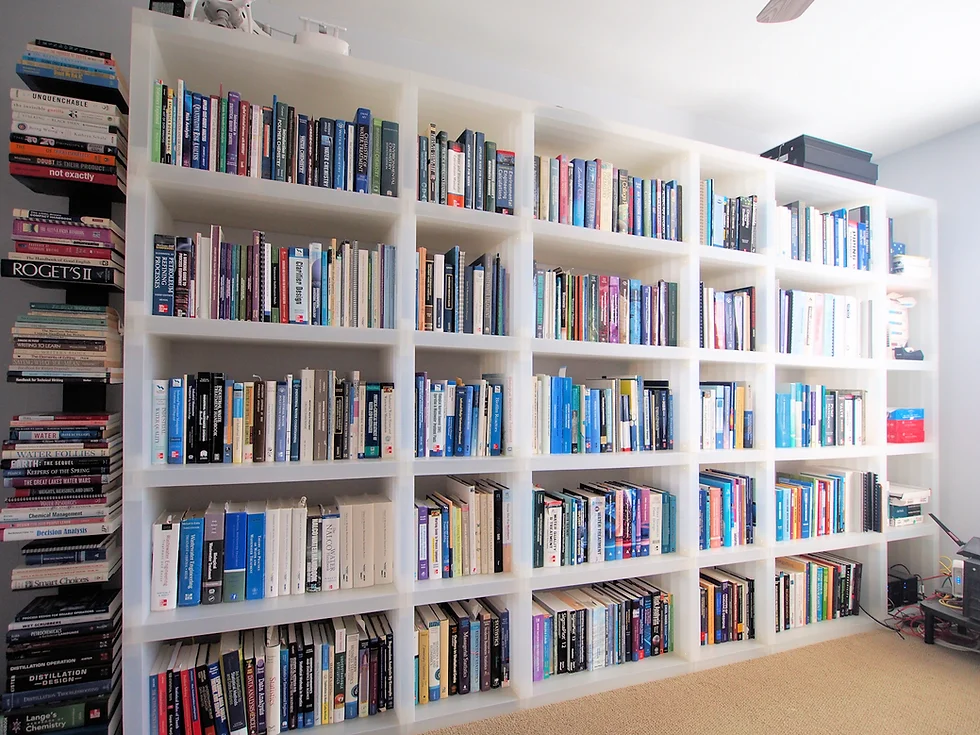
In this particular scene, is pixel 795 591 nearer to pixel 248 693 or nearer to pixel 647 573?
pixel 647 573

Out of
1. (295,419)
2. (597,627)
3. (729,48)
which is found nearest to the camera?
(295,419)

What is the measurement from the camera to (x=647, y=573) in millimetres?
1904

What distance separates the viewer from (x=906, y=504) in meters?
2.46

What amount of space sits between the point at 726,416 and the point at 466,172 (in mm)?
1402

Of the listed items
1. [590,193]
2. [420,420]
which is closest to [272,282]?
[420,420]

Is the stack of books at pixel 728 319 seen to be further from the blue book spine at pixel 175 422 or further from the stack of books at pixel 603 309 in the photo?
the blue book spine at pixel 175 422

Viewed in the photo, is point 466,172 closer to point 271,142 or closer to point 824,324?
point 271,142

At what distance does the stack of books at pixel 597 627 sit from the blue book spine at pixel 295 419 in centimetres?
98

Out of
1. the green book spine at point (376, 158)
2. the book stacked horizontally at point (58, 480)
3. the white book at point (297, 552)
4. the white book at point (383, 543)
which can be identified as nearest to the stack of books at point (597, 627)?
the white book at point (383, 543)

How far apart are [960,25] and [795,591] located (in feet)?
7.28

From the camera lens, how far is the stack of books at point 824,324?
2.26 metres

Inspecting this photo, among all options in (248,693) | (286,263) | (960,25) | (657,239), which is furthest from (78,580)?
(960,25)

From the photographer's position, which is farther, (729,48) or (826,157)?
(826,157)

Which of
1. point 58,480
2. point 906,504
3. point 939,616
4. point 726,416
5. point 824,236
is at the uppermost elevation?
point 824,236
